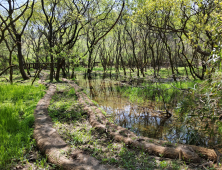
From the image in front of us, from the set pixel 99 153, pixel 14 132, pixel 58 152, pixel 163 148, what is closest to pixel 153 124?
pixel 163 148

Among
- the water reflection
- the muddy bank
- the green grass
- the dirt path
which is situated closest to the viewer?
the dirt path

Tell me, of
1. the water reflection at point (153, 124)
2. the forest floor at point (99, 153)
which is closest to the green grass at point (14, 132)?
the forest floor at point (99, 153)

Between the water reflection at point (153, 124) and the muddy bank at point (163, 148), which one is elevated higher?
the muddy bank at point (163, 148)

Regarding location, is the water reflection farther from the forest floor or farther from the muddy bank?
the forest floor

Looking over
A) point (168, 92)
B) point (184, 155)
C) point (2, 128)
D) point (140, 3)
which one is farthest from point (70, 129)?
point (140, 3)

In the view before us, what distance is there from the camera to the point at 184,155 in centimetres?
356

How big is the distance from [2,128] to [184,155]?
15.5ft

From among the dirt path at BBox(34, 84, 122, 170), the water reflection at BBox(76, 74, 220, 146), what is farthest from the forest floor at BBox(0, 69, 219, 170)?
the water reflection at BBox(76, 74, 220, 146)

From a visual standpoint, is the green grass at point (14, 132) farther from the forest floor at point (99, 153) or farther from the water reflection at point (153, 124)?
the water reflection at point (153, 124)

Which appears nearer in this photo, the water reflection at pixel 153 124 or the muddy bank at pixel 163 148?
the muddy bank at pixel 163 148

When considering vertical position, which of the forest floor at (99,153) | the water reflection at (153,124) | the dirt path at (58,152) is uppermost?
the dirt path at (58,152)

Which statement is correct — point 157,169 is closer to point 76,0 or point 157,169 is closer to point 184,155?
point 184,155

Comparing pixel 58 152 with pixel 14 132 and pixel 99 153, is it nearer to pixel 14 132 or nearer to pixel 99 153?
pixel 99 153

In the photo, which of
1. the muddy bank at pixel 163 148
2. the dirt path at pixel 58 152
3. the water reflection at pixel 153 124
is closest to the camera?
the dirt path at pixel 58 152
